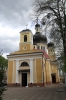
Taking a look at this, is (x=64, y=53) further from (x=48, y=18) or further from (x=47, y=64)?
(x=47, y=64)

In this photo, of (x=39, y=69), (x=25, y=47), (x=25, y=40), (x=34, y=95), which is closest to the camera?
(x=34, y=95)

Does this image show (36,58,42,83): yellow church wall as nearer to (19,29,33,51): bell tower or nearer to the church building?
the church building

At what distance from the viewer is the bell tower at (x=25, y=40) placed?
113 ft

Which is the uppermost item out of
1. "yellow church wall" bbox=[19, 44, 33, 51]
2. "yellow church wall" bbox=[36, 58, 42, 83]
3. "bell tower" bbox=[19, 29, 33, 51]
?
"bell tower" bbox=[19, 29, 33, 51]

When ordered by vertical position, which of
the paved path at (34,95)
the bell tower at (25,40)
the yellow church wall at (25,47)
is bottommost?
the paved path at (34,95)

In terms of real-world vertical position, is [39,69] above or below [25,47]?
below

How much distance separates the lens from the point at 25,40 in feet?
116

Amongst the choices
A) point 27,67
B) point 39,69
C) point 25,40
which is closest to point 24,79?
point 27,67

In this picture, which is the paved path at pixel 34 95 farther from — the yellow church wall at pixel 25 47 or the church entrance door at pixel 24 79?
the yellow church wall at pixel 25 47

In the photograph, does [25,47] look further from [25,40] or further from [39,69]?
[39,69]

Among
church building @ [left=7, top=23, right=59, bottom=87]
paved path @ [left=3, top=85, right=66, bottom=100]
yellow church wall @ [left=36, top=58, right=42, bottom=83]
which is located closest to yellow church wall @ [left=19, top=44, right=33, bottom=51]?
church building @ [left=7, top=23, right=59, bottom=87]

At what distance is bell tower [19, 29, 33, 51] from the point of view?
34375 mm

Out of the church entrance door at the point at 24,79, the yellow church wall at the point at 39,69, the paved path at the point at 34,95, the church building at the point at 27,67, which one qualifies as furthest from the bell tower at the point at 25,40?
the paved path at the point at 34,95

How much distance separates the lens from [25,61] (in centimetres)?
3247
